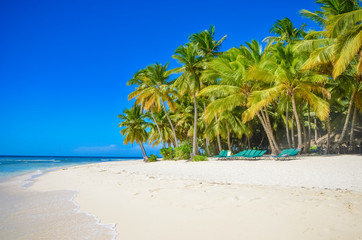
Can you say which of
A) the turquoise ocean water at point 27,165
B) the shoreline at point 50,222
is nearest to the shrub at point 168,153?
the turquoise ocean water at point 27,165

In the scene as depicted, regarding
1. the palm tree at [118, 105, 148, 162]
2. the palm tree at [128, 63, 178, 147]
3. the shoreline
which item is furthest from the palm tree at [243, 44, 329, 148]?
the palm tree at [118, 105, 148, 162]

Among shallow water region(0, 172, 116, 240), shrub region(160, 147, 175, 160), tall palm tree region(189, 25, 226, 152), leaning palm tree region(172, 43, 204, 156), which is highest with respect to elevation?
tall palm tree region(189, 25, 226, 152)

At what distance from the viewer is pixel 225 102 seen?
49.5 feet

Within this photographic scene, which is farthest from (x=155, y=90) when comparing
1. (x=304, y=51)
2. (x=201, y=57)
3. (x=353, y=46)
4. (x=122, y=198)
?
(x=122, y=198)

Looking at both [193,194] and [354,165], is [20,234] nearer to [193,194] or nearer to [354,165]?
[193,194]

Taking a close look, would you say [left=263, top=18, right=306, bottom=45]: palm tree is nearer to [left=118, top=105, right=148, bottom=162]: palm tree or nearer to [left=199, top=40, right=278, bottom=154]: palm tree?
[left=199, top=40, right=278, bottom=154]: palm tree

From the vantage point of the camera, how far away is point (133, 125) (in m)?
26.1

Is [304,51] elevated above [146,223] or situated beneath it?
elevated above

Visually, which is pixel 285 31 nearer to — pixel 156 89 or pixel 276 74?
pixel 276 74

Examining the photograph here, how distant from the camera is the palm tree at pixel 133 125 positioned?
1005 inches

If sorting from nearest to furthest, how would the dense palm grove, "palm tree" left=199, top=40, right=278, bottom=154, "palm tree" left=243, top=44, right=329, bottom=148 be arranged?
the dense palm grove → "palm tree" left=243, top=44, right=329, bottom=148 → "palm tree" left=199, top=40, right=278, bottom=154

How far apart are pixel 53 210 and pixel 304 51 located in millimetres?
15287

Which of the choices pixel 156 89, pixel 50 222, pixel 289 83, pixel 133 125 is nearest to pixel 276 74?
pixel 289 83

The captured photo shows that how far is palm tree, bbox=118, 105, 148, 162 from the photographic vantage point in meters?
25.5
